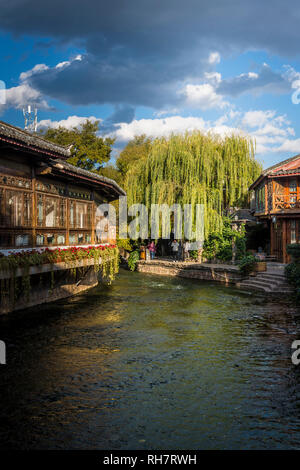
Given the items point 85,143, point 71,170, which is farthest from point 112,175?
point 71,170

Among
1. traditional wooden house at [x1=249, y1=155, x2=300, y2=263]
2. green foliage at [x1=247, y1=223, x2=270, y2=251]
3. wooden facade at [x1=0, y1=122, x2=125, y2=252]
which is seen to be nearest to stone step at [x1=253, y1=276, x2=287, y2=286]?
traditional wooden house at [x1=249, y1=155, x2=300, y2=263]

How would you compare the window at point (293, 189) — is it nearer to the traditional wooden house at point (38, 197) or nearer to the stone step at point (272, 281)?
the stone step at point (272, 281)

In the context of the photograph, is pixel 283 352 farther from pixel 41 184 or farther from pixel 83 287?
pixel 83 287

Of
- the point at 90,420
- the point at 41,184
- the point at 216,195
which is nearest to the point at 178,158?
the point at 216,195

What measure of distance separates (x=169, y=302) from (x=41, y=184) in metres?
6.83

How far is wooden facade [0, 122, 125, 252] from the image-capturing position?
469 inches

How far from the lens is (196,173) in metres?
28.6

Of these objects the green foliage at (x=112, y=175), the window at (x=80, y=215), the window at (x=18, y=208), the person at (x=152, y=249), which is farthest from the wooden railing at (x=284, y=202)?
the green foliage at (x=112, y=175)

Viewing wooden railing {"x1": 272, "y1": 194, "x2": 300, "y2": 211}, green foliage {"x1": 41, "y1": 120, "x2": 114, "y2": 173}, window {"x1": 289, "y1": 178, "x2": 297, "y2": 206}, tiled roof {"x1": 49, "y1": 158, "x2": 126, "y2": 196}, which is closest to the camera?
tiled roof {"x1": 49, "y1": 158, "x2": 126, "y2": 196}

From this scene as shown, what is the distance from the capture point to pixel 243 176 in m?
30.9

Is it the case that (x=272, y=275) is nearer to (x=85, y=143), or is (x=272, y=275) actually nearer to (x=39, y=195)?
(x=39, y=195)

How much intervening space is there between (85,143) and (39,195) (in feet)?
93.9

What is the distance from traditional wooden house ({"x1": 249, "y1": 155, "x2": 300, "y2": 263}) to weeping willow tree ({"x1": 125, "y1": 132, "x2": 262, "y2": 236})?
2093 millimetres

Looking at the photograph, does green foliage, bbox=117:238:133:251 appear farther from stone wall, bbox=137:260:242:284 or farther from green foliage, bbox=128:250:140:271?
stone wall, bbox=137:260:242:284
